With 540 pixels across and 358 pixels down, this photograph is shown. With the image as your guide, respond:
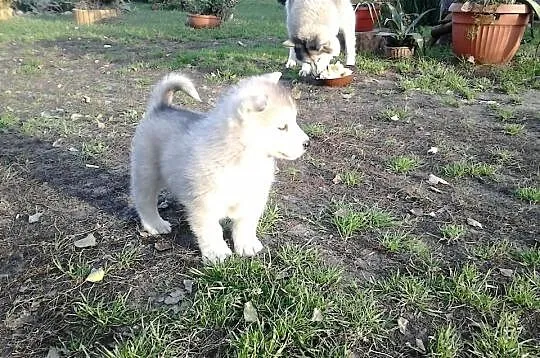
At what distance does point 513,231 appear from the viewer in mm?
3193

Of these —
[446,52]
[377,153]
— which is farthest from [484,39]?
[377,153]

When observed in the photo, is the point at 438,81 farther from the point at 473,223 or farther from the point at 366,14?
the point at 473,223

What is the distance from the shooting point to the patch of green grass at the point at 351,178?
387 centimetres

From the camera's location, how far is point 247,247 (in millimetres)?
2900

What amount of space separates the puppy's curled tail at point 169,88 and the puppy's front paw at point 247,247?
3.03ft

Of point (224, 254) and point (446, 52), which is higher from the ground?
point (446, 52)

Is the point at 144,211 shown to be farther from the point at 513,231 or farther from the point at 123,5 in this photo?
the point at 123,5

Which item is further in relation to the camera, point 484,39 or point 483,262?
point 484,39

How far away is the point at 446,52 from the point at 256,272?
22.4ft

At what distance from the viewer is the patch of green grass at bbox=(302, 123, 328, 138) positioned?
16.1ft

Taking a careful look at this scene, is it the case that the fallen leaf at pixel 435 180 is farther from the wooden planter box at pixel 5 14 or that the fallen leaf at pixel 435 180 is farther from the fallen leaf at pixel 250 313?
the wooden planter box at pixel 5 14

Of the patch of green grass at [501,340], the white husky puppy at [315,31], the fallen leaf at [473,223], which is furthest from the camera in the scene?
the white husky puppy at [315,31]

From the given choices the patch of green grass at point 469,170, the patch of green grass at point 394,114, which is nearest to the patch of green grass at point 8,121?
the patch of green grass at point 394,114

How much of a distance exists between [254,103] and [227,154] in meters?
Result: 0.30
